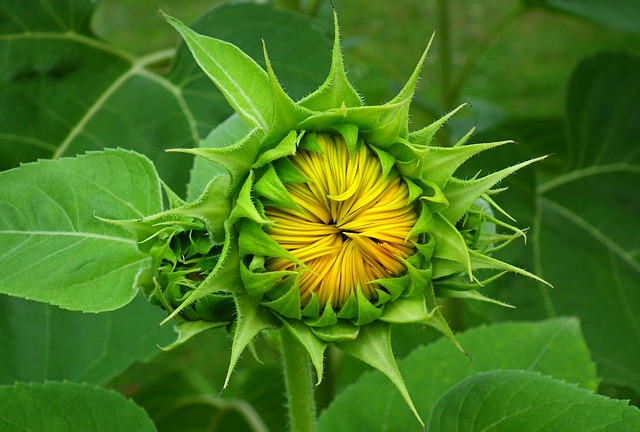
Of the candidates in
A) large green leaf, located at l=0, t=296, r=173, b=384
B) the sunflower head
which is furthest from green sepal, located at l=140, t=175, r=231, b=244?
large green leaf, located at l=0, t=296, r=173, b=384

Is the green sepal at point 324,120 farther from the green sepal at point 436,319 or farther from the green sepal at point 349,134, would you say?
the green sepal at point 436,319

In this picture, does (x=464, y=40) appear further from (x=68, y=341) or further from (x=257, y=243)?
(x=257, y=243)

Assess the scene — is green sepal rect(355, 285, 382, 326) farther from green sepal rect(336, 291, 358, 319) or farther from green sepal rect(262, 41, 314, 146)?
green sepal rect(262, 41, 314, 146)

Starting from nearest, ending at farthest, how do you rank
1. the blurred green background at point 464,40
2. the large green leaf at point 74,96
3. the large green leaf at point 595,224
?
1. the large green leaf at point 74,96
2. the large green leaf at point 595,224
3. the blurred green background at point 464,40

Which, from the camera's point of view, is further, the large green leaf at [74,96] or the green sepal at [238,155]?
the large green leaf at [74,96]

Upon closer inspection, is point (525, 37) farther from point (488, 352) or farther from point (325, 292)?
point (325, 292)

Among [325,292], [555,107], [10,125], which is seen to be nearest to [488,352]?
[325,292]

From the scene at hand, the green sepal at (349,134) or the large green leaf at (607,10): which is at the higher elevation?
the large green leaf at (607,10)

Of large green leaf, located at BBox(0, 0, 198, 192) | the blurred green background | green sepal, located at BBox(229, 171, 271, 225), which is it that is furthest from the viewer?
the blurred green background

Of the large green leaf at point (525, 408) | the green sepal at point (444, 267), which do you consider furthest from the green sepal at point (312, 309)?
the large green leaf at point (525, 408)
